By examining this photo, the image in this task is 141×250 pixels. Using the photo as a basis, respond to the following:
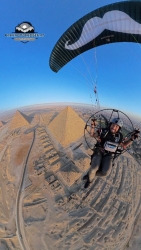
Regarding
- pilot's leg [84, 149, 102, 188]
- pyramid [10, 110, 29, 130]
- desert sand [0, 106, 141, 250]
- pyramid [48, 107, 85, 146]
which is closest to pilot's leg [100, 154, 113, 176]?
pilot's leg [84, 149, 102, 188]

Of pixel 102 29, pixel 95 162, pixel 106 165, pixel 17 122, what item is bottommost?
pixel 17 122

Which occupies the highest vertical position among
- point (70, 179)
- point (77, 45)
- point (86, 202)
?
point (77, 45)

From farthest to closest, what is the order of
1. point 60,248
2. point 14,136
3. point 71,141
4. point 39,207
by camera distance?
point 14,136 → point 71,141 → point 39,207 → point 60,248

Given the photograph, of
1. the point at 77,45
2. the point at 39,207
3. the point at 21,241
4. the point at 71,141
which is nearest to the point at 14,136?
the point at 71,141

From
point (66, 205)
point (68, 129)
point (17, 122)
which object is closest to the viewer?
point (66, 205)

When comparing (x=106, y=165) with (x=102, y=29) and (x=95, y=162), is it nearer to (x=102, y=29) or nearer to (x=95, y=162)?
(x=95, y=162)

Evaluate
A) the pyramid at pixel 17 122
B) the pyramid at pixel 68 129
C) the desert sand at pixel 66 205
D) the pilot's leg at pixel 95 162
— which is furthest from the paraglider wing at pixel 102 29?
the pyramid at pixel 17 122

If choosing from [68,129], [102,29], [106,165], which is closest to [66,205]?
[106,165]

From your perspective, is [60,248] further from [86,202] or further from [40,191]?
[40,191]
